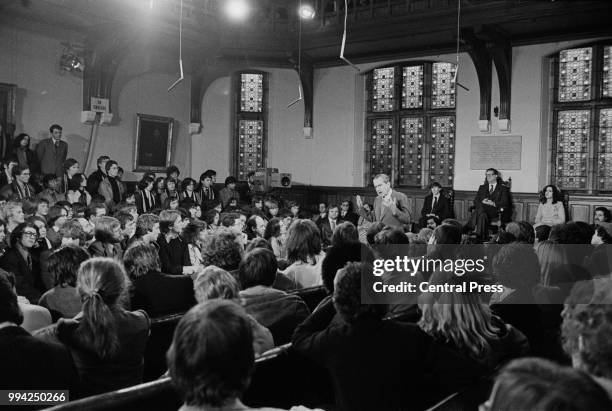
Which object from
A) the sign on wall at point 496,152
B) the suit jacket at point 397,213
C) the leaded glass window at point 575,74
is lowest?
the suit jacket at point 397,213

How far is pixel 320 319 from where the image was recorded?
2.67m

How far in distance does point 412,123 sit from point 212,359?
453 inches

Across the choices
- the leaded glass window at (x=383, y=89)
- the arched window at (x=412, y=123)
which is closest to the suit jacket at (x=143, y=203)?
the arched window at (x=412, y=123)

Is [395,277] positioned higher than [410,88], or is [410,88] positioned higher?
[410,88]

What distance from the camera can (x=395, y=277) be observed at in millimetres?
3969

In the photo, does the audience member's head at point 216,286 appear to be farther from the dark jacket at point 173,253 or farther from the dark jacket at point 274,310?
the dark jacket at point 173,253

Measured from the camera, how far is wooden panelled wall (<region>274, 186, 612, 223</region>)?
10.3 m

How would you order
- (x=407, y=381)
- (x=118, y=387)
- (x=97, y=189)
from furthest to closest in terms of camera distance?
1. (x=97, y=189)
2. (x=118, y=387)
3. (x=407, y=381)

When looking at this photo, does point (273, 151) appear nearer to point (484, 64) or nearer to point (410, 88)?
point (410, 88)

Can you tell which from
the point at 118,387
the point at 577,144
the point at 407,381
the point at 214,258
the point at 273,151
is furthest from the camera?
the point at 273,151

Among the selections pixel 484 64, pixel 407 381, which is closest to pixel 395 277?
pixel 407 381

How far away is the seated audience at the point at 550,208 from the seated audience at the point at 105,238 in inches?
275

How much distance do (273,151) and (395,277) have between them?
9.83 m

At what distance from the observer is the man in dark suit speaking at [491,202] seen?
1027 centimetres
